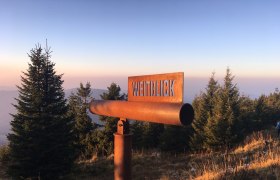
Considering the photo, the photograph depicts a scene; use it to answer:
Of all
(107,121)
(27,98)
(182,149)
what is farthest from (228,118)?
(27,98)


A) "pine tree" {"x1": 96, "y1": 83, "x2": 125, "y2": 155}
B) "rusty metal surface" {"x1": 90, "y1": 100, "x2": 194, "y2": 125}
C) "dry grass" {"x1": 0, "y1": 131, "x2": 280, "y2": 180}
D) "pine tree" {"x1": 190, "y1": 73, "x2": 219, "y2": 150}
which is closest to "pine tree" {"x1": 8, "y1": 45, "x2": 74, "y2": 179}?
"dry grass" {"x1": 0, "y1": 131, "x2": 280, "y2": 180}

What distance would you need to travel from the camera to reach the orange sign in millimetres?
2664

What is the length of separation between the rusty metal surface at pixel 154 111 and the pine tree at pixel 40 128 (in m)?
11.9

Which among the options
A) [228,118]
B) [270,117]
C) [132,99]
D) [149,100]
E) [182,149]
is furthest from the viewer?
[270,117]

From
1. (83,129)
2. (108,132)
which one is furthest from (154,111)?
(83,129)

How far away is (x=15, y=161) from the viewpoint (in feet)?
46.7

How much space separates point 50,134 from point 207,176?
1114cm

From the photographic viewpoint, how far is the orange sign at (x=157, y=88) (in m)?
2.66

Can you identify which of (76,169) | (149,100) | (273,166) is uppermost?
(149,100)

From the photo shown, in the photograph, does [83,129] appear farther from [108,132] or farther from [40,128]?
[40,128]

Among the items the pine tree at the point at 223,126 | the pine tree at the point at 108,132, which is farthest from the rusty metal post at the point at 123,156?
the pine tree at the point at 108,132

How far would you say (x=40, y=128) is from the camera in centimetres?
1445

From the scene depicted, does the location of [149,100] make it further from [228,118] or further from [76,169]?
[228,118]

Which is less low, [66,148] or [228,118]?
[228,118]
